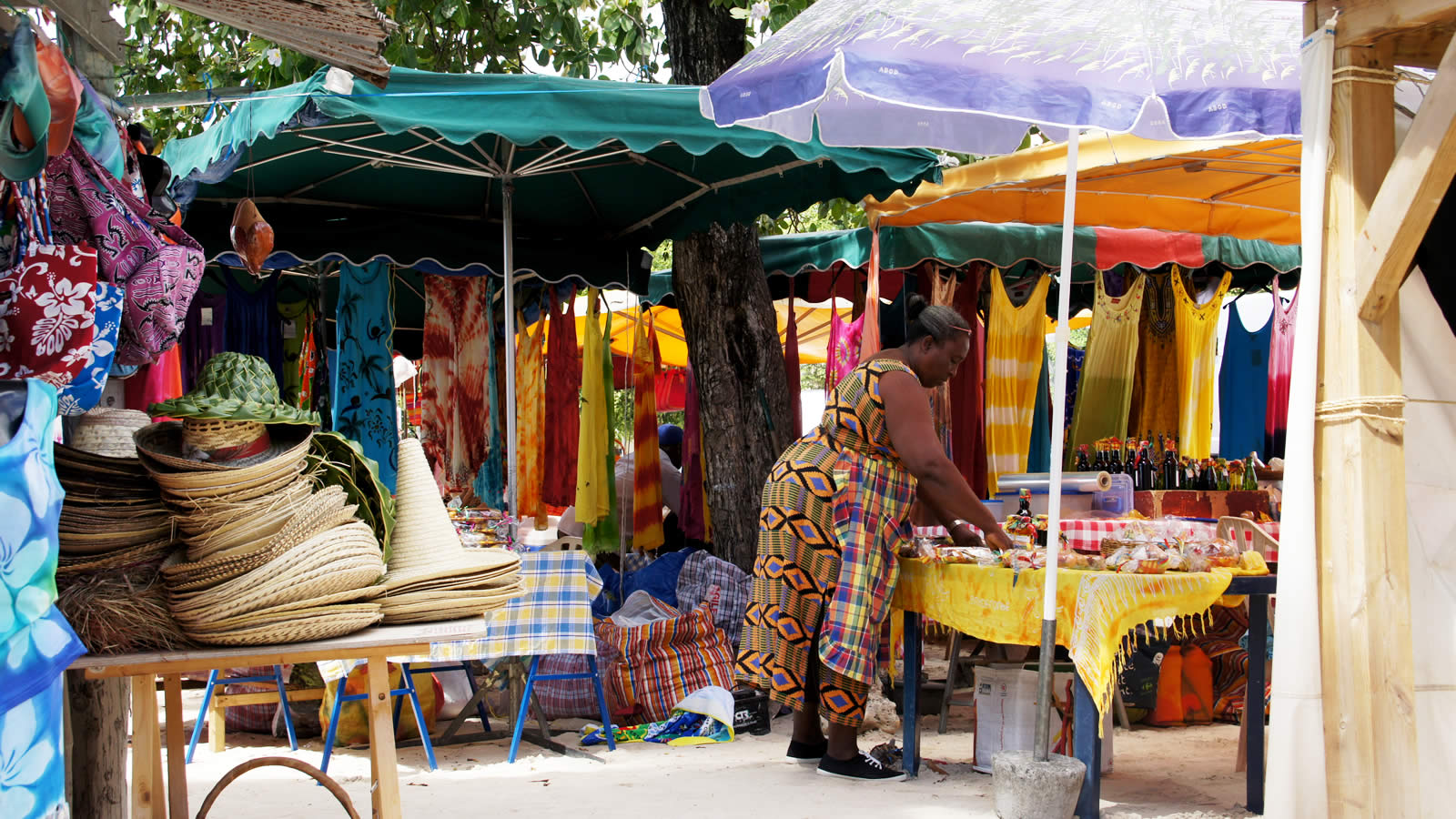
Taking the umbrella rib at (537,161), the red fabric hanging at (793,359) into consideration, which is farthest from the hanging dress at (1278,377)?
the umbrella rib at (537,161)

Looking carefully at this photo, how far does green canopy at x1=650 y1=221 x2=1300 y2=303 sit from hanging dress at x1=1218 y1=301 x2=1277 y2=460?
65 cm

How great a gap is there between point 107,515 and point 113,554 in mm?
85

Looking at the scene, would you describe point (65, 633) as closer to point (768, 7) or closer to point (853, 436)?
point (853, 436)

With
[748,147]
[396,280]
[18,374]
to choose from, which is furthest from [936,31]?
[396,280]

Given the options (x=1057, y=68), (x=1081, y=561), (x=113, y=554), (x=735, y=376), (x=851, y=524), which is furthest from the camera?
(x=735, y=376)

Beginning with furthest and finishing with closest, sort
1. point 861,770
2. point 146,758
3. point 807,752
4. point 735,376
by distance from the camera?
1. point 735,376
2. point 807,752
3. point 861,770
4. point 146,758

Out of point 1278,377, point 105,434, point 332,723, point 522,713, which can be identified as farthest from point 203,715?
point 1278,377

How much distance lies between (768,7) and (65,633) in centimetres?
584

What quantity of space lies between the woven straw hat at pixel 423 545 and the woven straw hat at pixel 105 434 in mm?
671

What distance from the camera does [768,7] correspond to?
7102 mm

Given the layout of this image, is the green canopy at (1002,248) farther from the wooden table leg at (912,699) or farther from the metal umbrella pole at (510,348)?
the wooden table leg at (912,699)

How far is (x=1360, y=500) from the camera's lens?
8.61 ft

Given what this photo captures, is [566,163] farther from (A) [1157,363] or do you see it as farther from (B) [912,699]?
(A) [1157,363]

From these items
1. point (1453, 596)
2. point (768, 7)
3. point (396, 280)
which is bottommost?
point (1453, 596)
